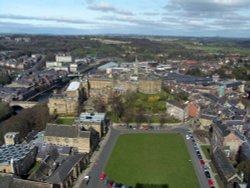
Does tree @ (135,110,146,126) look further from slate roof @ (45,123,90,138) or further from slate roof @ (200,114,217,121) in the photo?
slate roof @ (45,123,90,138)

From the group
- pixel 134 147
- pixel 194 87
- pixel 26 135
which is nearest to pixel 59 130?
pixel 26 135

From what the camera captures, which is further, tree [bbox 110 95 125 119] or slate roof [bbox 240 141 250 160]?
tree [bbox 110 95 125 119]

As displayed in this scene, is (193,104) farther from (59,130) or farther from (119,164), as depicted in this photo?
(59,130)

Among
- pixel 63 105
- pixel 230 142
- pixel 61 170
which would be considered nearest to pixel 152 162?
pixel 230 142

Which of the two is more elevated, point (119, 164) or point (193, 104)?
point (193, 104)

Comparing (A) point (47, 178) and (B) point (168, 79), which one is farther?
(B) point (168, 79)

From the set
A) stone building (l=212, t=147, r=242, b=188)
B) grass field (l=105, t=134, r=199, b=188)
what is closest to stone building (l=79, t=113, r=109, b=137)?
grass field (l=105, t=134, r=199, b=188)
